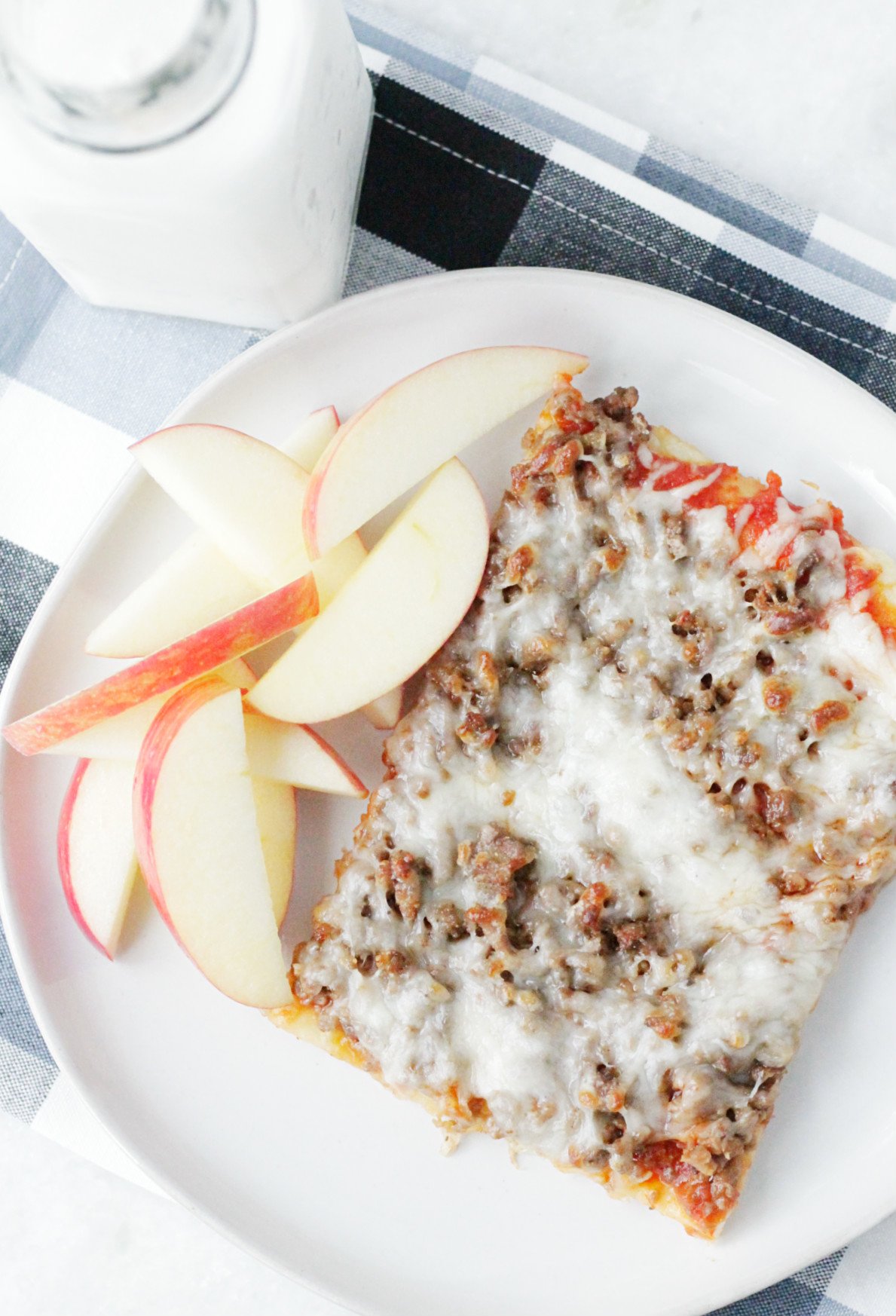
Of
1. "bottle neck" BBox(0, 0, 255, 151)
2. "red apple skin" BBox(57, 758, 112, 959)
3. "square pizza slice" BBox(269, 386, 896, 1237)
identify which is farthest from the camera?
"red apple skin" BBox(57, 758, 112, 959)

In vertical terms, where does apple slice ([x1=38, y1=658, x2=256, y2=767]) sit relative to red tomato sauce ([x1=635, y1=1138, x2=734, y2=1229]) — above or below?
above

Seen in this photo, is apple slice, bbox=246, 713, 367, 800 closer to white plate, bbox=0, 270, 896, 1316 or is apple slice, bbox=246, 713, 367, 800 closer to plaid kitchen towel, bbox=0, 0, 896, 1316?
white plate, bbox=0, 270, 896, 1316

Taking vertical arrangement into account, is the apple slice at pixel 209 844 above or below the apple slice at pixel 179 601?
below

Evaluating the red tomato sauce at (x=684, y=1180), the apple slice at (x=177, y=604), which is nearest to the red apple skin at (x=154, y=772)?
the apple slice at (x=177, y=604)

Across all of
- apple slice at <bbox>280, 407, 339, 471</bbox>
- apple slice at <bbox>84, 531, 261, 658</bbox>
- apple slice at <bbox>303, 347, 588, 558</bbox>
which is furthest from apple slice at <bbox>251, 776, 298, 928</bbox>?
apple slice at <bbox>280, 407, 339, 471</bbox>

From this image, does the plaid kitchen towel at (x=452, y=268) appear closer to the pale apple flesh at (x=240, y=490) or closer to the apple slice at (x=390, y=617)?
the pale apple flesh at (x=240, y=490)

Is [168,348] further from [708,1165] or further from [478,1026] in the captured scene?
[708,1165]

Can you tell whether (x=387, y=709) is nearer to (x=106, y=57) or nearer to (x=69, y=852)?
(x=69, y=852)

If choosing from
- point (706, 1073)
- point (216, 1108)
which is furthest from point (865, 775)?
point (216, 1108)
